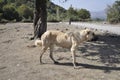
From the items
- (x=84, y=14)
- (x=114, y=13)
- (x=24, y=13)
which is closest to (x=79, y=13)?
(x=84, y=14)

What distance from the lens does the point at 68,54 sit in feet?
39.4

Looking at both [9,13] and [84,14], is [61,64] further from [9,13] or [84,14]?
[84,14]

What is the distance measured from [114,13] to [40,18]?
38.8 metres

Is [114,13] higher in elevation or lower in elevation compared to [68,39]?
lower

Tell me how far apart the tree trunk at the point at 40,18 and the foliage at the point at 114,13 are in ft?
111

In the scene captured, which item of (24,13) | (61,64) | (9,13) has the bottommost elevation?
(24,13)

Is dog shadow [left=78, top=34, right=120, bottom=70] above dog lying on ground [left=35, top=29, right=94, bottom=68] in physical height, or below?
below

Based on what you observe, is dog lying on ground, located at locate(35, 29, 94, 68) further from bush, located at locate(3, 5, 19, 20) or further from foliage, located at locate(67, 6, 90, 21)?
foliage, located at locate(67, 6, 90, 21)

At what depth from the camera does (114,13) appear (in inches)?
2073

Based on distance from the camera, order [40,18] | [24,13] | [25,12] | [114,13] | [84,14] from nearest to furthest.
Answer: [40,18], [114,13], [24,13], [25,12], [84,14]

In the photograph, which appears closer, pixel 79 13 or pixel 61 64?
pixel 61 64

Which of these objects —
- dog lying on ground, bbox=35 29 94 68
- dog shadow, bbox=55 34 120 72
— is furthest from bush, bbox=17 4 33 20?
dog lying on ground, bbox=35 29 94 68

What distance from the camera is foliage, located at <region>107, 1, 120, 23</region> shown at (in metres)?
49.2

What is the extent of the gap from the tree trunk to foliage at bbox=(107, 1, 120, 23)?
33944mm
